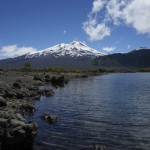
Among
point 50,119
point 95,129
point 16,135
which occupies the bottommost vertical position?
point 95,129

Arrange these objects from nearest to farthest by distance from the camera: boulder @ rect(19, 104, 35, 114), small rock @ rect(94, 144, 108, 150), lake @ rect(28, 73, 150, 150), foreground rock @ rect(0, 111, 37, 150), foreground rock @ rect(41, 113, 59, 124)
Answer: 1. foreground rock @ rect(0, 111, 37, 150)
2. small rock @ rect(94, 144, 108, 150)
3. lake @ rect(28, 73, 150, 150)
4. foreground rock @ rect(41, 113, 59, 124)
5. boulder @ rect(19, 104, 35, 114)

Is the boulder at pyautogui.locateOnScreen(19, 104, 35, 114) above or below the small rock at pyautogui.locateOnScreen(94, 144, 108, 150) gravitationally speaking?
above

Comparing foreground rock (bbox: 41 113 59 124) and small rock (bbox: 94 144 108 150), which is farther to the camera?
foreground rock (bbox: 41 113 59 124)

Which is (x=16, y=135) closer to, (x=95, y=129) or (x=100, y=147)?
(x=100, y=147)

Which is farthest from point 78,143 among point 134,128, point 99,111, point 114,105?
point 114,105

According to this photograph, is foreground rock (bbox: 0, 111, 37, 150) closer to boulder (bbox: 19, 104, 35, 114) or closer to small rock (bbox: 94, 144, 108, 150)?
small rock (bbox: 94, 144, 108, 150)

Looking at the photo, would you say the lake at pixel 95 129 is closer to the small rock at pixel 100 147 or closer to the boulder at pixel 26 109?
the small rock at pixel 100 147

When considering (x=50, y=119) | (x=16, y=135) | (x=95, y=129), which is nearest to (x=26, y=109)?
(x=50, y=119)

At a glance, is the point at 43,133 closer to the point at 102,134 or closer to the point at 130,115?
the point at 102,134

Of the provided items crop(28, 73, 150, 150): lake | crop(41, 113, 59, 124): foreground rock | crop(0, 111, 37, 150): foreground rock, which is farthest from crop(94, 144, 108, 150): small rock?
crop(41, 113, 59, 124): foreground rock

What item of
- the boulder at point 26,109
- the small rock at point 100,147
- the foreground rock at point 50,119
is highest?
the boulder at point 26,109

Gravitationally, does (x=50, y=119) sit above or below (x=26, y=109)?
below

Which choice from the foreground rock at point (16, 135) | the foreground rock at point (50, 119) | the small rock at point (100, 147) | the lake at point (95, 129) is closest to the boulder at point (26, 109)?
the lake at point (95, 129)

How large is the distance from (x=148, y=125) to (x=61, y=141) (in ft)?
46.0
